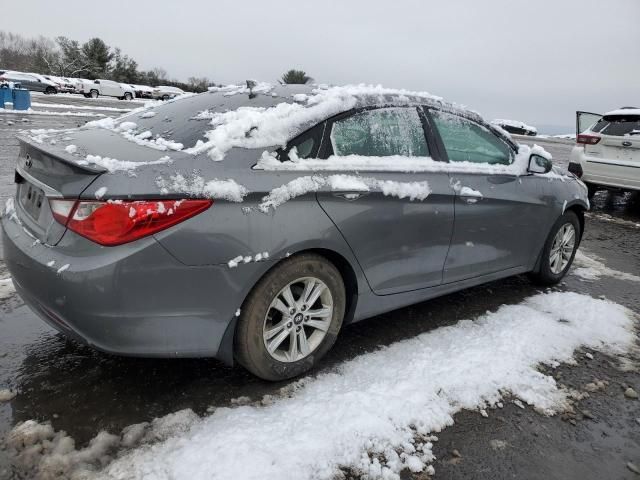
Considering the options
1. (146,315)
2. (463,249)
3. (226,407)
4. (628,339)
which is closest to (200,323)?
(146,315)

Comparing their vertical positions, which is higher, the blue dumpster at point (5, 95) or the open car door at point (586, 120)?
the blue dumpster at point (5, 95)

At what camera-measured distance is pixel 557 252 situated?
457 centimetres

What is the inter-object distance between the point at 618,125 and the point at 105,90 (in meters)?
43.6

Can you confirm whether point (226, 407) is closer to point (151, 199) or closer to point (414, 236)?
point (151, 199)

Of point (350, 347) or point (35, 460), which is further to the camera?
point (350, 347)

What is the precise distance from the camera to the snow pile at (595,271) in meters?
5.11

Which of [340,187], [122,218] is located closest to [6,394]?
[122,218]

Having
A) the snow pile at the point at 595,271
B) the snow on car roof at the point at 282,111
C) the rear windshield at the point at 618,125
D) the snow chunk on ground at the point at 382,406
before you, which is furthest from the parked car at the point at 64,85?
the snow chunk on ground at the point at 382,406

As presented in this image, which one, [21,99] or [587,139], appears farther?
[21,99]

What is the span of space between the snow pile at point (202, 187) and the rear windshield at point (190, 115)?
371mm

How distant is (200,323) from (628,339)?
3.08m

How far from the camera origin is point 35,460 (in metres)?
2.08

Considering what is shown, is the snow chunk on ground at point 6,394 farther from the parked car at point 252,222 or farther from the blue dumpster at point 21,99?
the blue dumpster at point 21,99

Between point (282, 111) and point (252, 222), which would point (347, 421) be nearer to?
point (252, 222)
